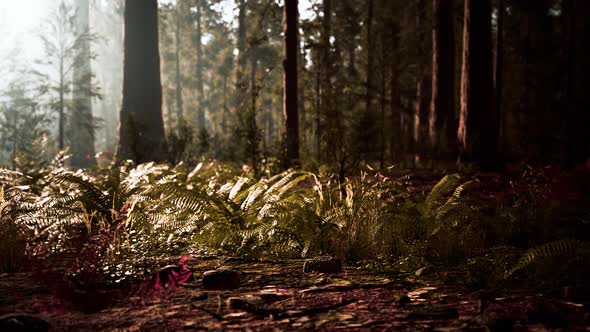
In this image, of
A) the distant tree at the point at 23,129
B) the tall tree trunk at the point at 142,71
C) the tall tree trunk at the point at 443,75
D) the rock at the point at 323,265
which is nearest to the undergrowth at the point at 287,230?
the rock at the point at 323,265

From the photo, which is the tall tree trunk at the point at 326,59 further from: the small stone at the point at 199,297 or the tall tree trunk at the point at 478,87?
the small stone at the point at 199,297

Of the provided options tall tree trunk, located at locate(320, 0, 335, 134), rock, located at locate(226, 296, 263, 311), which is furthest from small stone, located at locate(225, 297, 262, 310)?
tall tree trunk, located at locate(320, 0, 335, 134)

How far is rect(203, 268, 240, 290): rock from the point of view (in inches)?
126

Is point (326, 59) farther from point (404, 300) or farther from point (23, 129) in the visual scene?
point (23, 129)

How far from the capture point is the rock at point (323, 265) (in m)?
3.60

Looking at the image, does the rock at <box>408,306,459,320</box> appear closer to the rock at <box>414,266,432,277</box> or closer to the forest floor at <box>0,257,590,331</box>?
the forest floor at <box>0,257,590,331</box>

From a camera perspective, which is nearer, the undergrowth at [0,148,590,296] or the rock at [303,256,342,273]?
the rock at [303,256,342,273]

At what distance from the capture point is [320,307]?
2.70 metres

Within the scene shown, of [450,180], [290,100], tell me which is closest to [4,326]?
[450,180]

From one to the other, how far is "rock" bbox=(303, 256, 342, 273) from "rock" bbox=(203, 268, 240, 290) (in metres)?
0.64

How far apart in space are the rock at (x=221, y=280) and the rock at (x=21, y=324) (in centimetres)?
108

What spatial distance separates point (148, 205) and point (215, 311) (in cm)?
315

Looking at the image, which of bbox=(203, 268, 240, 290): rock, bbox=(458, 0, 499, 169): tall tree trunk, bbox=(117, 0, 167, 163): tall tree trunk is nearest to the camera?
bbox=(203, 268, 240, 290): rock

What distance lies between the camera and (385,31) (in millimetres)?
13633
